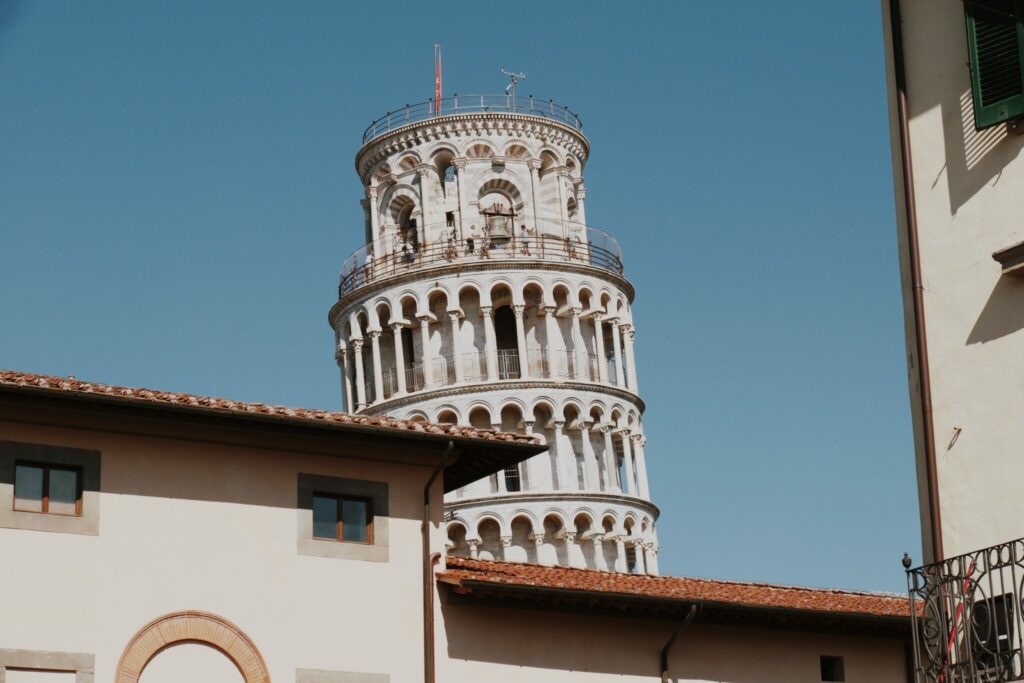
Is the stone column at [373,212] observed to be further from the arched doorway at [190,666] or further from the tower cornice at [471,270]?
the arched doorway at [190,666]

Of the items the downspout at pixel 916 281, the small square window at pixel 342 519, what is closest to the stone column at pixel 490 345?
the small square window at pixel 342 519

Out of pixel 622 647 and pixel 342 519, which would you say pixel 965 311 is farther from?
pixel 342 519

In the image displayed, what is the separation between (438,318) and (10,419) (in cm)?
5890

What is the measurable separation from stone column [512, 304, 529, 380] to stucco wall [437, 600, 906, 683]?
2041 inches

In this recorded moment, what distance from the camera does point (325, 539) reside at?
27.7m

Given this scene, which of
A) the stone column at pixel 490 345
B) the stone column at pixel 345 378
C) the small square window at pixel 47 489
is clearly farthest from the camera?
the stone column at pixel 345 378

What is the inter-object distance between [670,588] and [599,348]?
54.3 m

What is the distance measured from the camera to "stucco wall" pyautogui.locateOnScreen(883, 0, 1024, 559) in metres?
19.5

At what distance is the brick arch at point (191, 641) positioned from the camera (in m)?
25.5

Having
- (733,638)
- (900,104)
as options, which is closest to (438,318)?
(733,638)

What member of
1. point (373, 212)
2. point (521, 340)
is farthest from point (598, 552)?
point (373, 212)

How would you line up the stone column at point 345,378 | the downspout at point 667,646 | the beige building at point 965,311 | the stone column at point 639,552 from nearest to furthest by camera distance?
the beige building at point 965,311 → the downspout at point 667,646 → the stone column at point 639,552 → the stone column at point 345,378

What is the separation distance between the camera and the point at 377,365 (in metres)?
84.9

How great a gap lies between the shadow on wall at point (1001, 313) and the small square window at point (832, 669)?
1199 centimetres
